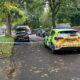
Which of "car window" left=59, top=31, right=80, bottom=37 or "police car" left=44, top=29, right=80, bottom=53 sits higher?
"car window" left=59, top=31, right=80, bottom=37

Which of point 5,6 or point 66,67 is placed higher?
point 5,6

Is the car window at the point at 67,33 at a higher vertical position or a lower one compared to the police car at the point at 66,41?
higher

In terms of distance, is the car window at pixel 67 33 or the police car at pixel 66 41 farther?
the car window at pixel 67 33

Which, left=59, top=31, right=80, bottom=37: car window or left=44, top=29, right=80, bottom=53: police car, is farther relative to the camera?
left=59, top=31, right=80, bottom=37: car window

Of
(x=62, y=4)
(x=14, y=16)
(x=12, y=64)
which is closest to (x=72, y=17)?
(x=62, y=4)

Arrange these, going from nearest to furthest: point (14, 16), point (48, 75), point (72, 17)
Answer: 1. point (48, 75)
2. point (14, 16)
3. point (72, 17)

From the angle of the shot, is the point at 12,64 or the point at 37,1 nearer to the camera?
the point at 12,64

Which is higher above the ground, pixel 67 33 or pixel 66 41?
pixel 67 33

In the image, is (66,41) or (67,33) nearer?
(66,41)

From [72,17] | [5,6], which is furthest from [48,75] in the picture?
[72,17]

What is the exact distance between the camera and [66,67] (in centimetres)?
1136

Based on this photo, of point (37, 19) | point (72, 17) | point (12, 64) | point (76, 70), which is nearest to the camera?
point (76, 70)

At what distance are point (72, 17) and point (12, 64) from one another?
44.8 m

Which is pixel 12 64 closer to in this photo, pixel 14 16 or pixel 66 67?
pixel 66 67
